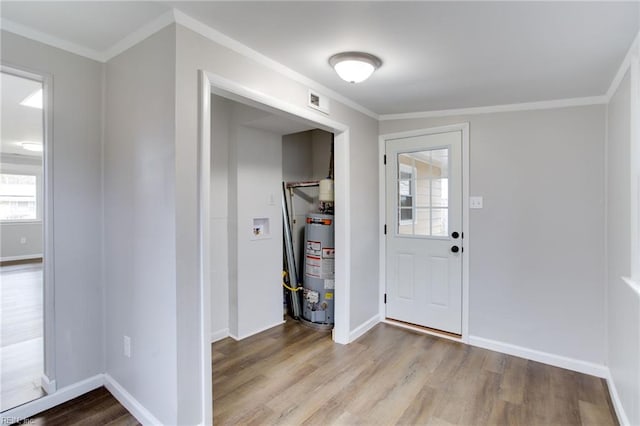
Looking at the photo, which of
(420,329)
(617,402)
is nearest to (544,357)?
(617,402)

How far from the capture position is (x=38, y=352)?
271 cm

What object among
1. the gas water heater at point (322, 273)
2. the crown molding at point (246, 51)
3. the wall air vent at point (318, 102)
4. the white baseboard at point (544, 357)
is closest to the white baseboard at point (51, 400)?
the gas water heater at point (322, 273)

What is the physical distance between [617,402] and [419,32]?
268 centimetres

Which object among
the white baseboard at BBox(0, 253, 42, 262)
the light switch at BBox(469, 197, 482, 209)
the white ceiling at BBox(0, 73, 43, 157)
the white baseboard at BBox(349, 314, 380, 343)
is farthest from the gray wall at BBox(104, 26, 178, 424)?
the white baseboard at BBox(0, 253, 42, 262)

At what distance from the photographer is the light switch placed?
10.2 ft

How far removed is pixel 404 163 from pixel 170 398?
295 cm

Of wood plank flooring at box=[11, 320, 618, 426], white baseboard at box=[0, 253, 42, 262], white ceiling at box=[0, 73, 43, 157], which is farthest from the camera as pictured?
white baseboard at box=[0, 253, 42, 262]

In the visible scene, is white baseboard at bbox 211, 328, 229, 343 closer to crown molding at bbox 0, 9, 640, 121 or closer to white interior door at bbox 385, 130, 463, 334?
white interior door at bbox 385, 130, 463, 334

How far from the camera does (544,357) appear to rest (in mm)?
2793

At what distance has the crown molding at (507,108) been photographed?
2.66 meters

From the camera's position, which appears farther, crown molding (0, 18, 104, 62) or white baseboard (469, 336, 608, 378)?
white baseboard (469, 336, 608, 378)

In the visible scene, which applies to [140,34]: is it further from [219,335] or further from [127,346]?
[219,335]

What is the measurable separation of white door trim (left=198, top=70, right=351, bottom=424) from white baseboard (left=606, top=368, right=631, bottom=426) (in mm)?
1964

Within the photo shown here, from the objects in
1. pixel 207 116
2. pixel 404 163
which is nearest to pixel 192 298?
pixel 207 116
